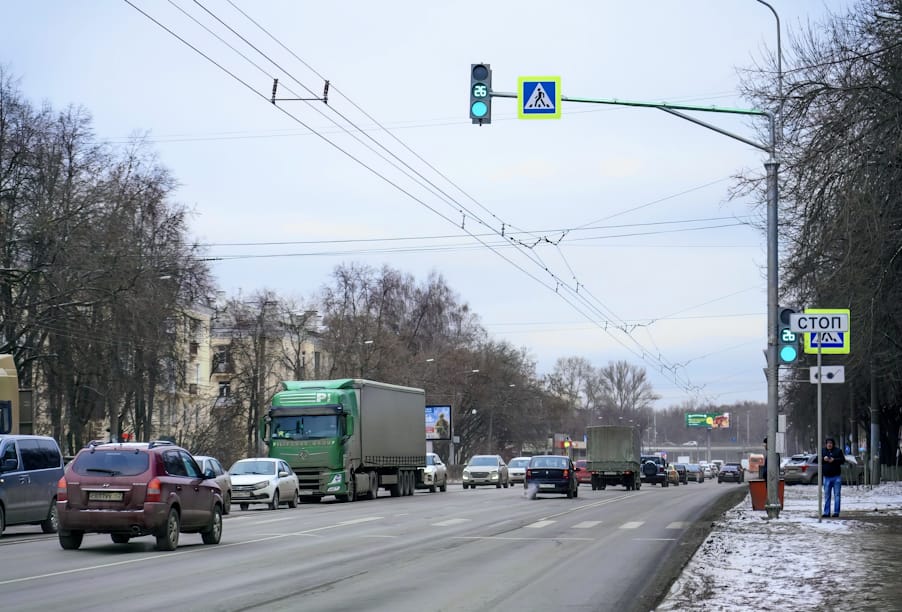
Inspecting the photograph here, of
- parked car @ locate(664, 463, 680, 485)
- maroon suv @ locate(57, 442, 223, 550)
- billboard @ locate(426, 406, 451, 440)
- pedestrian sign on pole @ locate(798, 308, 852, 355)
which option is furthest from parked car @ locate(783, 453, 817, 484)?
maroon suv @ locate(57, 442, 223, 550)

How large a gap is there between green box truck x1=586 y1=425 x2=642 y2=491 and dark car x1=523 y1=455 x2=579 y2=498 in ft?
37.4

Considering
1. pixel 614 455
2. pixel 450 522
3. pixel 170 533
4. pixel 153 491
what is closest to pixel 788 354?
pixel 450 522

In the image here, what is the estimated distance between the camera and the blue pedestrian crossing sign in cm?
1948

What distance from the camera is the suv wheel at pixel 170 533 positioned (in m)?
19.5

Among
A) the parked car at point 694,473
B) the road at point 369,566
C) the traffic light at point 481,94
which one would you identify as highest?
the traffic light at point 481,94

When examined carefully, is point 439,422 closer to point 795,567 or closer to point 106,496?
point 106,496

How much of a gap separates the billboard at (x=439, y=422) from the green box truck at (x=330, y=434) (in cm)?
3878

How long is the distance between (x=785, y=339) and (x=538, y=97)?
918 cm

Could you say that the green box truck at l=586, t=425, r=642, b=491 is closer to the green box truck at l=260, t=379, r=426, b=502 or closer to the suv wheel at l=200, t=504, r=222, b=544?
the green box truck at l=260, t=379, r=426, b=502

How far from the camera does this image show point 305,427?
136ft

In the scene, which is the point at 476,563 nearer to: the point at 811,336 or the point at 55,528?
the point at 811,336

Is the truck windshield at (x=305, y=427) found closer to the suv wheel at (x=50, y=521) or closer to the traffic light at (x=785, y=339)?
the suv wheel at (x=50, y=521)

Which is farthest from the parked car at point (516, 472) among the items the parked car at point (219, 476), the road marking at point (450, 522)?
the road marking at point (450, 522)

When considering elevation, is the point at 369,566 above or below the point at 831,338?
below
